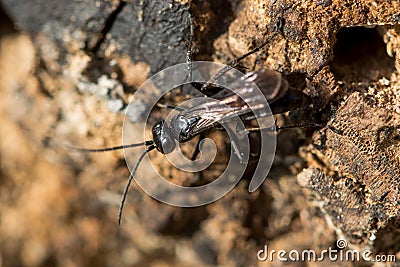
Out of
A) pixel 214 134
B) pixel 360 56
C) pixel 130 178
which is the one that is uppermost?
pixel 360 56

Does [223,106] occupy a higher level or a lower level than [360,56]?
lower

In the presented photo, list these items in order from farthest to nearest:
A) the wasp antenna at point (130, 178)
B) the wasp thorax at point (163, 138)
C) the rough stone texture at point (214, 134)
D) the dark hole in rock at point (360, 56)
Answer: the wasp antenna at point (130, 178), the wasp thorax at point (163, 138), the dark hole in rock at point (360, 56), the rough stone texture at point (214, 134)

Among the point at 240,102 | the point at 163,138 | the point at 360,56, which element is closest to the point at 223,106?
the point at 240,102

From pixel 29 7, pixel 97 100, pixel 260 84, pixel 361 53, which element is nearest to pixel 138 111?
pixel 97 100

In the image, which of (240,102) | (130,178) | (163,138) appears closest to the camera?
(240,102)

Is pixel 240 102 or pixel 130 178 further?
pixel 130 178

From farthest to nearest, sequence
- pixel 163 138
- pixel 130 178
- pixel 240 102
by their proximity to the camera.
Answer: pixel 130 178, pixel 163 138, pixel 240 102

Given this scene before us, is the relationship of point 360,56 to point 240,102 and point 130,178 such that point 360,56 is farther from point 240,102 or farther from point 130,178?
point 130,178

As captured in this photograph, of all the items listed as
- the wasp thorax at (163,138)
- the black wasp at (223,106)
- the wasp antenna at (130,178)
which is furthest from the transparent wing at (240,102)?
the wasp antenna at (130,178)

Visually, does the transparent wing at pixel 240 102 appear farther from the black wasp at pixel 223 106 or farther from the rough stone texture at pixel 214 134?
the rough stone texture at pixel 214 134
